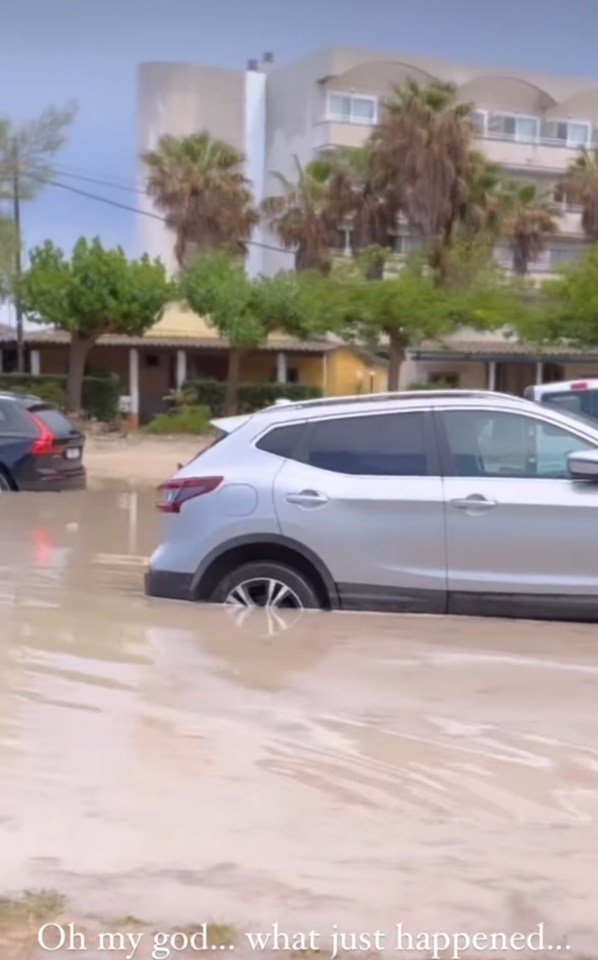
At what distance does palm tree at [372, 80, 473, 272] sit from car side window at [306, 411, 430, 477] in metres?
35.5

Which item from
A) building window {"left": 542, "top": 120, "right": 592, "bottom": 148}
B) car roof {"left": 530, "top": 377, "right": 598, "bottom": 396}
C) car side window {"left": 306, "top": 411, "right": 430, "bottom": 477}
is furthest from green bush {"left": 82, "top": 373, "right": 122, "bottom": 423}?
car side window {"left": 306, "top": 411, "right": 430, "bottom": 477}

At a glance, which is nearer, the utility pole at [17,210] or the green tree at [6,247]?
the green tree at [6,247]

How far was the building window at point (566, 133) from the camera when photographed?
2162 inches

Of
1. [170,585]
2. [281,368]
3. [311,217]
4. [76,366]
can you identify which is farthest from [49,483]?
[311,217]

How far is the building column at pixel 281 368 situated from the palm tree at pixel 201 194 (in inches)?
227

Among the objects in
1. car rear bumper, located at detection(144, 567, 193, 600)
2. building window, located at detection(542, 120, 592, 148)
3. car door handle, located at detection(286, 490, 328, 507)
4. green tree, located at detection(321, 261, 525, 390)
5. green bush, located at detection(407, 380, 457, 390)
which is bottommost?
car rear bumper, located at detection(144, 567, 193, 600)

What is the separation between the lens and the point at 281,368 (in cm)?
4272

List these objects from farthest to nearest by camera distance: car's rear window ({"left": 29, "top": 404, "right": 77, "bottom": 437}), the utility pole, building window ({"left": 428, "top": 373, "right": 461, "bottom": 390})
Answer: building window ({"left": 428, "top": 373, "right": 461, "bottom": 390})
the utility pole
car's rear window ({"left": 29, "top": 404, "right": 77, "bottom": 437})

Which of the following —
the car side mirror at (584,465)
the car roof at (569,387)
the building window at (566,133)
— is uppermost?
the building window at (566,133)

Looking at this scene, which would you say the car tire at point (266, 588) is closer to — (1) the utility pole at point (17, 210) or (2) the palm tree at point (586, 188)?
(1) the utility pole at point (17, 210)

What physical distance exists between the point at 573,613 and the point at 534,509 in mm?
693

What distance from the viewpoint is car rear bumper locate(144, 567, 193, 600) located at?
28.2 feet

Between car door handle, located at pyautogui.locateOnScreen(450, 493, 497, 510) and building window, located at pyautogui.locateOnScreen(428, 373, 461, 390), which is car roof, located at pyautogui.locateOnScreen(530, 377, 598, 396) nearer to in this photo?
car door handle, located at pyautogui.locateOnScreen(450, 493, 497, 510)

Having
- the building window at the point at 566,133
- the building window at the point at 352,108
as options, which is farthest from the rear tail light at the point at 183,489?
the building window at the point at 566,133
